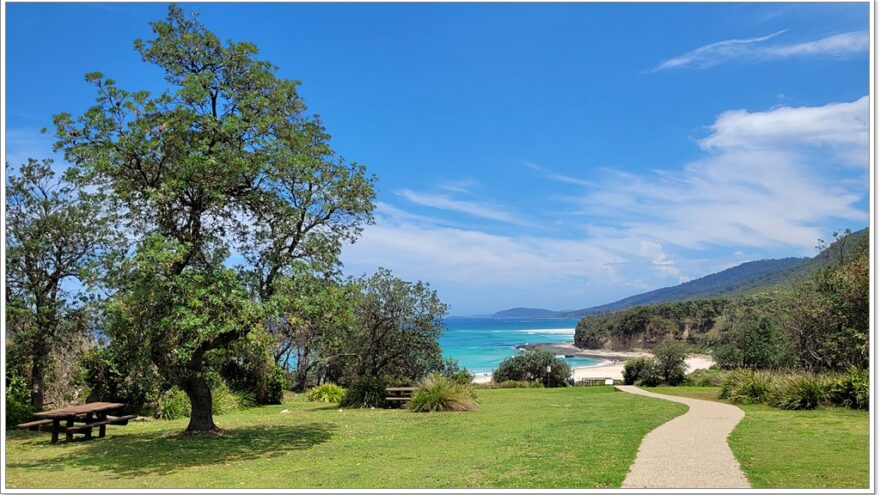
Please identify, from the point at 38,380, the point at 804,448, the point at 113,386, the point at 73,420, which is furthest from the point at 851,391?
the point at 38,380

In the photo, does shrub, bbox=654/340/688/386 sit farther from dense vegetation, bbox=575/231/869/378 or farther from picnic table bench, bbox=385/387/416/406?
picnic table bench, bbox=385/387/416/406

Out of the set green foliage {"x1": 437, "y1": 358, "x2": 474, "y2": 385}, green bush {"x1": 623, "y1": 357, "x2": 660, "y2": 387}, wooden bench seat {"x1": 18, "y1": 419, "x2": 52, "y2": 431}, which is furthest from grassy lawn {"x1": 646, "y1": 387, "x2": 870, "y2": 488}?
green bush {"x1": 623, "y1": 357, "x2": 660, "y2": 387}

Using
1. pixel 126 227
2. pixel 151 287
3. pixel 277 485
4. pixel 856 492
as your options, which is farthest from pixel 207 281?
pixel 856 492

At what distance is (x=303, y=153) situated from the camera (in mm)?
12711

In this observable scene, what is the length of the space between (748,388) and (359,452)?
51.3 ft

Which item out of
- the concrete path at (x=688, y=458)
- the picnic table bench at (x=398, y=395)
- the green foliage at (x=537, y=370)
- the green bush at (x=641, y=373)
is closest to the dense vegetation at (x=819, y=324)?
the green bush at (x=641, y=373)

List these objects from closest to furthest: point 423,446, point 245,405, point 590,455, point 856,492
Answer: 1. point 856,492
2. point 590,455
3. point 423,446
4. point 245,405

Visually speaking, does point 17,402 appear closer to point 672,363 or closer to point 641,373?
point 641,373

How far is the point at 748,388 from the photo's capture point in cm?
2077

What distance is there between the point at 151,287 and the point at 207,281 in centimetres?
97

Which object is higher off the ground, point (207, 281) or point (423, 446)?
point (207, 281)

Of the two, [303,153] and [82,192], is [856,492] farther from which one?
[82,192]

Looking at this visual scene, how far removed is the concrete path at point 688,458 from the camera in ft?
26.8

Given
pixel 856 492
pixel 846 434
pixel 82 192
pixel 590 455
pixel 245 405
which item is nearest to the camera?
pixel 856 492
